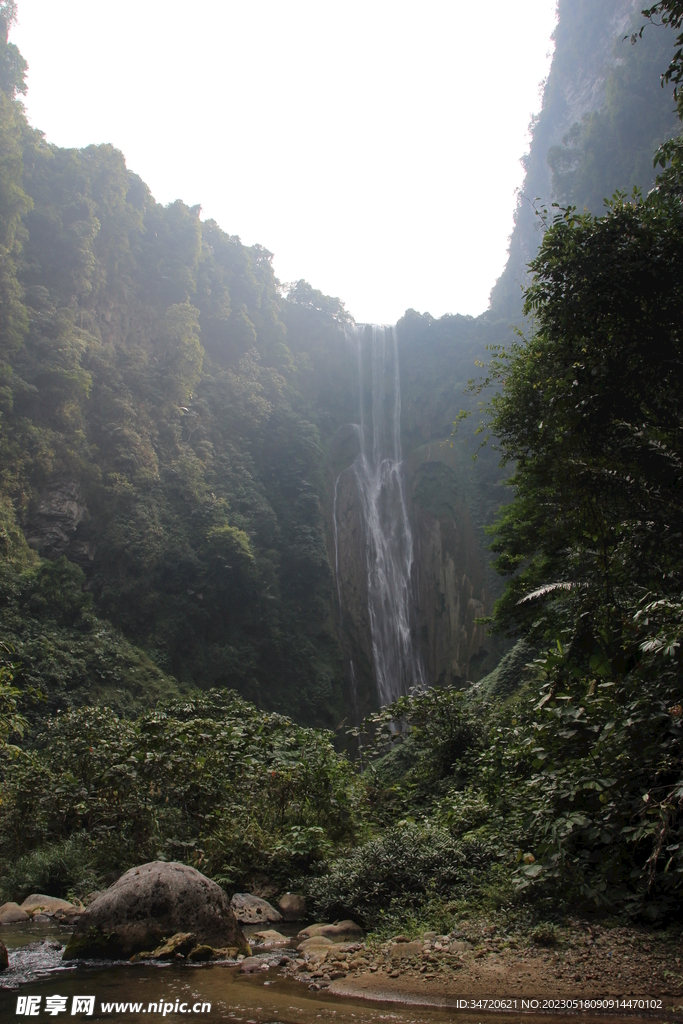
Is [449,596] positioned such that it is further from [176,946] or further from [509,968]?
[509,968]

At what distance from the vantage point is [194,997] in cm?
353

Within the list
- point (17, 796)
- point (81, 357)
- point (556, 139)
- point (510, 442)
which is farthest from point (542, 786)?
point (556, 139)

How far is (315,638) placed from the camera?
75.5ft

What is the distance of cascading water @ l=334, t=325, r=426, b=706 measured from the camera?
23.7 metres

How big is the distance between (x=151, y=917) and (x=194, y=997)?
1.45m

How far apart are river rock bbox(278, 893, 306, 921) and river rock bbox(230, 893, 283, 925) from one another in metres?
0.07

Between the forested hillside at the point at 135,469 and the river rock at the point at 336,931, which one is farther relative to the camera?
the forested hillside at the point at 135,469

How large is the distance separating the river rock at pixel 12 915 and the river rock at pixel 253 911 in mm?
2245

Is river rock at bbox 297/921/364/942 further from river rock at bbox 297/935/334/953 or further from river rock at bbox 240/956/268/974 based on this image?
river rock at bbox 240/956/268/974

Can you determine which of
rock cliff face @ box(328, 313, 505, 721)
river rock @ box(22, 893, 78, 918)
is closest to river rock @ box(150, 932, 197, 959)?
river rock @ box(22, 893, 78, 918)

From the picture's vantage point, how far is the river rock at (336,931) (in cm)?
515

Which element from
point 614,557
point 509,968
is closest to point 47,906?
point 509,968

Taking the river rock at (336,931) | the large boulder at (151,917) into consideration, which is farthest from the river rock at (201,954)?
the river rock at (336,931)

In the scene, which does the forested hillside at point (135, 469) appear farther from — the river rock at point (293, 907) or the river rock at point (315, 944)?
the river rock at point (315, 944)
